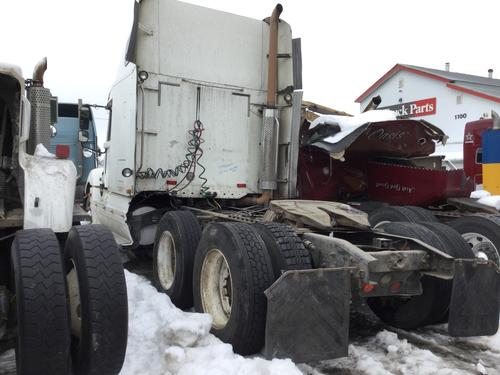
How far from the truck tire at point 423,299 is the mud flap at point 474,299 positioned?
417mm

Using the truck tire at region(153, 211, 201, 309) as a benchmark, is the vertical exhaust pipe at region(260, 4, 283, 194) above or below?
above

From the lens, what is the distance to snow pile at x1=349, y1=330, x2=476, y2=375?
364cm

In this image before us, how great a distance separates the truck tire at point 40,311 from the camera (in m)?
2.61

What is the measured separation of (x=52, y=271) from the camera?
8.93 ft

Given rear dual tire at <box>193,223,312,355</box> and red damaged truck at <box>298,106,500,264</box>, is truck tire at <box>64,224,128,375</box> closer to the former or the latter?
rear dual tire at <box>193,223,312,355</box>

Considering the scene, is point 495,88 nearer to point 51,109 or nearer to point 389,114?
point 389,114

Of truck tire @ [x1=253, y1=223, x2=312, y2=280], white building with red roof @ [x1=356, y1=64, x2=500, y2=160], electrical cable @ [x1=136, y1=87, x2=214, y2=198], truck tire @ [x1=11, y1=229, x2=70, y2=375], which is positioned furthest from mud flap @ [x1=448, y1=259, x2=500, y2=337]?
white building with red roof @ [x1=356, y1=64, x2=500, y2=160]

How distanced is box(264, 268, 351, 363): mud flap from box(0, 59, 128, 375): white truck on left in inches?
41.3

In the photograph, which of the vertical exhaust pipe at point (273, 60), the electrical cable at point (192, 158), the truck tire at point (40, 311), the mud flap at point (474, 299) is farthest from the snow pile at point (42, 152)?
the vertical exhaust pipe at point (273, 60)

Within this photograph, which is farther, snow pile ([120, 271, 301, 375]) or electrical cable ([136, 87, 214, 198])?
electrical cable ([136, 87, 214, 198])

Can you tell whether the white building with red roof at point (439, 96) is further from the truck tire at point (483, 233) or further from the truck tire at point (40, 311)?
the truck tire at point (40, 311)

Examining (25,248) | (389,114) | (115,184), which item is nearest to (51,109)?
(25,248)

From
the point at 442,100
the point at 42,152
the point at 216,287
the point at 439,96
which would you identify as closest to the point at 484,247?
the point at 216,287

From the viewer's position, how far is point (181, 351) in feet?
11.7
